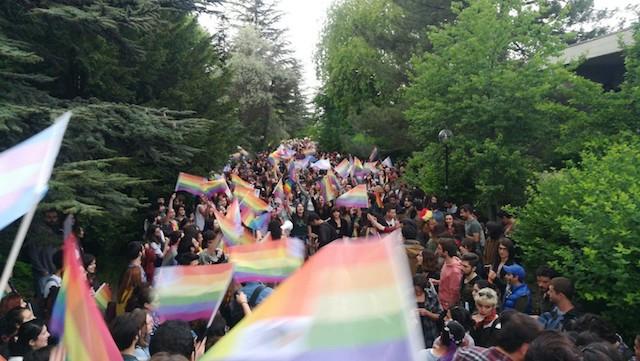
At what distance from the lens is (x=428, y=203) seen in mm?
15477

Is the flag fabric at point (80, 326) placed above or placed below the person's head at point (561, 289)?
above

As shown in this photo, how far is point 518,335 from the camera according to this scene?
12.3 feet

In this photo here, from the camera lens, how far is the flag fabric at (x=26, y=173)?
3016 mm

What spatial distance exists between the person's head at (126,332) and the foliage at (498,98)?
1111cm

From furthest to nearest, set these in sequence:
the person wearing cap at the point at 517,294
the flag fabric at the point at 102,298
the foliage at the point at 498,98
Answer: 1. the foliage at the point at 498,98
2. the person wearing cap at the point at 517,294
3. the flag fabric at the point at 102,298

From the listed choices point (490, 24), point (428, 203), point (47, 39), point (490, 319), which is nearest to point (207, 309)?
point (490, 319)

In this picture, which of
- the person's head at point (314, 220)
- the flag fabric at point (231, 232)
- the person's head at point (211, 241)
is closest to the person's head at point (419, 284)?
the flag fabric at point (231, 232)

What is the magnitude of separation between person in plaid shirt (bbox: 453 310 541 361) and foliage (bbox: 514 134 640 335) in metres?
3.23

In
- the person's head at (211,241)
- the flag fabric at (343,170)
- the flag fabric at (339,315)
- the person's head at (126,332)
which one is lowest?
the flag fabric at (343,170)

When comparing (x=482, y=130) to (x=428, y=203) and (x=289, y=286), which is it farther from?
(x=289, y=286)

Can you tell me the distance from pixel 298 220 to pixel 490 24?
7045 millimetres

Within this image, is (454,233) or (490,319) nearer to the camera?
(490,319)

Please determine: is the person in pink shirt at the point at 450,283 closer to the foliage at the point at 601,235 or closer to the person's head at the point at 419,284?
the person's head at the point at 419,284

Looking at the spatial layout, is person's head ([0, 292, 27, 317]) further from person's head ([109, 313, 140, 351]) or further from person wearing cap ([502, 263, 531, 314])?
person wearing cap ([502, 263, 531, 314])
